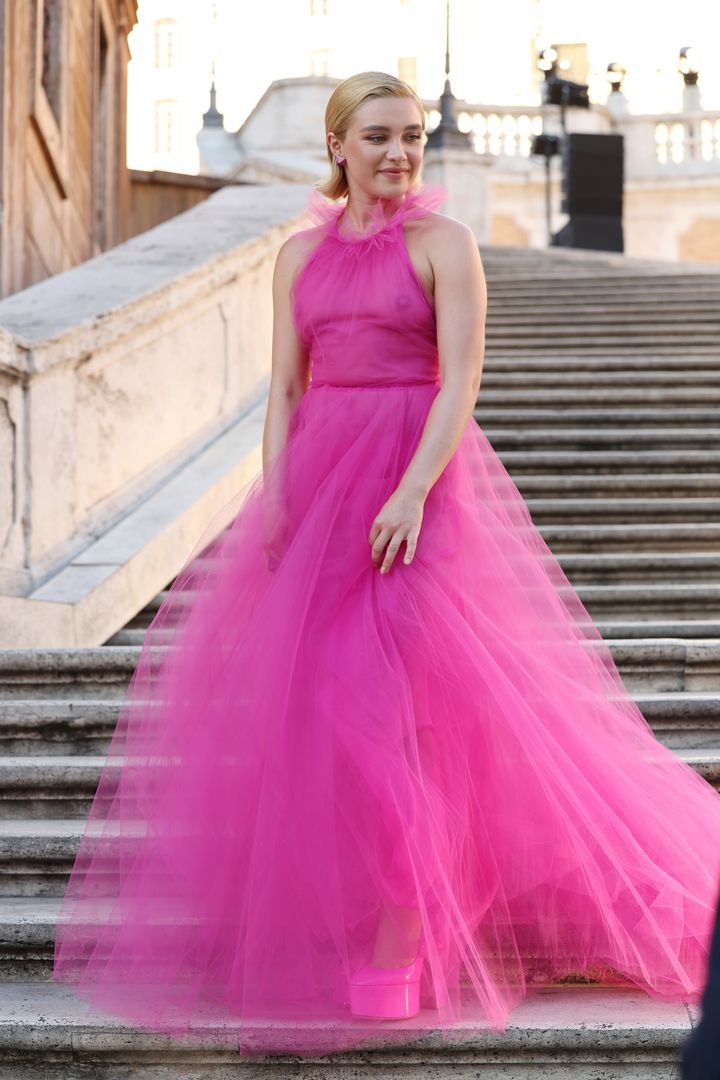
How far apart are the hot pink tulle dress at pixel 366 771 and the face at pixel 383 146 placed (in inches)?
2.9

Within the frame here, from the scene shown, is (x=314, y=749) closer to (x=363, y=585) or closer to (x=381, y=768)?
(x=381, y=768)

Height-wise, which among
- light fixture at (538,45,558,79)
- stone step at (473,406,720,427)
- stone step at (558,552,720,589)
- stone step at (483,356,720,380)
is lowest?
stone step at (558,552,720,589)

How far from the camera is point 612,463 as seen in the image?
7.23 m

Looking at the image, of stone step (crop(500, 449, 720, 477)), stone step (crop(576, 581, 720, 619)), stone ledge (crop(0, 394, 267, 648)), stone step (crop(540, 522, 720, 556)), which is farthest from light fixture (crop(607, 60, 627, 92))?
stone step (crop(576, 581, 720, 619))

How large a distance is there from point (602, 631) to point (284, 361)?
2.20 metres

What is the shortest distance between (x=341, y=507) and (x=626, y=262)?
11456mm

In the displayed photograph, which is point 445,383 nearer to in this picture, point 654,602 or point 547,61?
point 654,602

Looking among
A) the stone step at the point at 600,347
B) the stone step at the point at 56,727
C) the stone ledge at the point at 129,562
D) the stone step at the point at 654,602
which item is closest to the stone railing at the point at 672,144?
the stone step at the point at 600,347

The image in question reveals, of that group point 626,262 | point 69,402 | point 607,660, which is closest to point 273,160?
point 626,262

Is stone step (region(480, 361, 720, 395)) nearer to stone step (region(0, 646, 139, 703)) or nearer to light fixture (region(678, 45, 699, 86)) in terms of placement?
stone step (region(0, 646, 139, 703))

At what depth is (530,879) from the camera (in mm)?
2908

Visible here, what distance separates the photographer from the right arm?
3.29 metres

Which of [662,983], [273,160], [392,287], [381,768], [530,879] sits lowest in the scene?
[662,983]

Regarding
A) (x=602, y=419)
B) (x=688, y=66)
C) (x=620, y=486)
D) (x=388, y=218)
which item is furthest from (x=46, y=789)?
(x=688, y=66)
